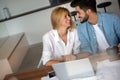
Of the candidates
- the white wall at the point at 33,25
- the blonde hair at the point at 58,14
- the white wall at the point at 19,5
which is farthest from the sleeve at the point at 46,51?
the white wall at the point at 19,5

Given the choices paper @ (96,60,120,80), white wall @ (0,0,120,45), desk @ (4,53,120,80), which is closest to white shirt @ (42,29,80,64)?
desk @ (4,53,120,80)

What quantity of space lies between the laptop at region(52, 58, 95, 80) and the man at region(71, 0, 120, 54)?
387 mm

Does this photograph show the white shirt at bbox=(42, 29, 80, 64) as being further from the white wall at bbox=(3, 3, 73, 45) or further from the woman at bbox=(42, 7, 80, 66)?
the white wall at bbox=(3, 3, 73, 45)

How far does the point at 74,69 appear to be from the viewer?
1005mm

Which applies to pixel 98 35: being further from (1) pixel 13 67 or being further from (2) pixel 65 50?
(1) pixel 13 67

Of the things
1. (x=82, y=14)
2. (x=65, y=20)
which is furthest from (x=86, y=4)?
(x=65, y=20)

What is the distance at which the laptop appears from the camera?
38.4 inches

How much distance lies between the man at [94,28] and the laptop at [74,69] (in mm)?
387

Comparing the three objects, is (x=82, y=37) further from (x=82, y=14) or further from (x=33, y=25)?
(x=33, y=25)

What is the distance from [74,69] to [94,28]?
0.54m

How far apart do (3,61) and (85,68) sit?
1371 mm

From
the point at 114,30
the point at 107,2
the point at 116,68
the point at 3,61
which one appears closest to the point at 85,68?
the point at 116,68

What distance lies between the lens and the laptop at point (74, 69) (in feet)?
3.20

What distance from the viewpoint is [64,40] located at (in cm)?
155
